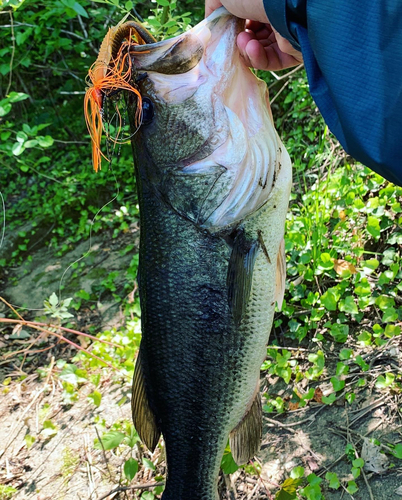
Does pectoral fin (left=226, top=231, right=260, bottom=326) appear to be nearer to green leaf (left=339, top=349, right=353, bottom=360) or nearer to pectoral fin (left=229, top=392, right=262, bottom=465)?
pectoral fin (left=229, top=392, right=262, bottom=465)

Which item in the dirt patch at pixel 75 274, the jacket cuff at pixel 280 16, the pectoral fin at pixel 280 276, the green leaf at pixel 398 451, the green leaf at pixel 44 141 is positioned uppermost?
the jacket cuff at pixel 280 16

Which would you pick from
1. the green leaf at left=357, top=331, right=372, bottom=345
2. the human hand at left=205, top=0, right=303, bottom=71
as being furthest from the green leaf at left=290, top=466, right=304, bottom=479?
the human hand at left=205, top=0, right=303, bottom=71

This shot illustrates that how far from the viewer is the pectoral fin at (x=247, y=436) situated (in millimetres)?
1835

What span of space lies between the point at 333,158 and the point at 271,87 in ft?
4.95

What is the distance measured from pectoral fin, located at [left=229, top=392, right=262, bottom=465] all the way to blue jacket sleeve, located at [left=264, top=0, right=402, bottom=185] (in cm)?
109

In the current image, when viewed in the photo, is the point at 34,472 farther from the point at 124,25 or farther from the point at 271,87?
the point at 271,87

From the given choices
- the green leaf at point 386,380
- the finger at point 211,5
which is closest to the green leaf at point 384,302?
the green leaf at point 386,380

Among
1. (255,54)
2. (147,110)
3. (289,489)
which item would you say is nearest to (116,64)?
(147,110)

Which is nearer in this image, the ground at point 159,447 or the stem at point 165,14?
the ground at point 159,447

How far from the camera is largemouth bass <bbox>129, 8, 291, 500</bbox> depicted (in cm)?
162

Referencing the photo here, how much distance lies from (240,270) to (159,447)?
1.54m

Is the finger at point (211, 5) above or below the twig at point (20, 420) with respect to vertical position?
above

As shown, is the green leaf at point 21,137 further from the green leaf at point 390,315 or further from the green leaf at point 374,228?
the green leaf at point 390,315

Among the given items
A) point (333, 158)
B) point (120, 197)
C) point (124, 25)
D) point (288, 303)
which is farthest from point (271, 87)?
point (124, 25)
